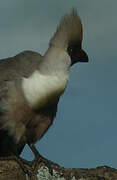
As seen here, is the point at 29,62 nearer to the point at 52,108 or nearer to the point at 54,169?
the point at 52,108

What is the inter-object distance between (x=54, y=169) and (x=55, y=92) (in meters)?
1.13

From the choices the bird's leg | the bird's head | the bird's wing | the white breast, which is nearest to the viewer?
the bird's leg

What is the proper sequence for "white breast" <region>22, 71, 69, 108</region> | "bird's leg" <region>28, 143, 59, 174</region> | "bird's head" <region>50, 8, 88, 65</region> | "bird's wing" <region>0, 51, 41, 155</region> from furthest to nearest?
"bird's head" <region>50, 8, 88, 65</region> < "bird's wing" <region>0, 51, 41, 155</region> < "white breast" <region>22, 71, 69, 108</region> < "bird's leg" <region>28, 143, 59, 174</region>

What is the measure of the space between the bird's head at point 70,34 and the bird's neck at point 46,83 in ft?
0.80

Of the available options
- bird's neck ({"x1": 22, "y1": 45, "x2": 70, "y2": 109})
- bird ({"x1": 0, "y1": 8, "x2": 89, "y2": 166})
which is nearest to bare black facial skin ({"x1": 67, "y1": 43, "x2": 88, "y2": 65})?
bird ({"x1": 0, "y1": 8, "x2": 89, "y2": 166})

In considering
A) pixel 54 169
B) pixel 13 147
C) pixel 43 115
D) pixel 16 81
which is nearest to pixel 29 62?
pixel 16 81

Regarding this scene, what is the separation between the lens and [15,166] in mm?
4238

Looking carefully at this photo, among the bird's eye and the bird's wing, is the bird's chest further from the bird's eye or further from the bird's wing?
the bird's eye

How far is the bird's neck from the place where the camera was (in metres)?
5.18

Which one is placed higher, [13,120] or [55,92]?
[55,92]

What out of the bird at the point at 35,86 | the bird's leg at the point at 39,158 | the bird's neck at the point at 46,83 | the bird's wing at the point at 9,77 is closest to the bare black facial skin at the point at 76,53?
the bird at the point at 35,86

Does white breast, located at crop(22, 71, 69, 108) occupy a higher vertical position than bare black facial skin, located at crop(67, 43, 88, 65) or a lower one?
lower

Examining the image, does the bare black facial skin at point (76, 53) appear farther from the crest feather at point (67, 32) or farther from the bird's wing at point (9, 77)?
the bird's wing at point (9, 77)

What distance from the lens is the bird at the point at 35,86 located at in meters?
5.20
